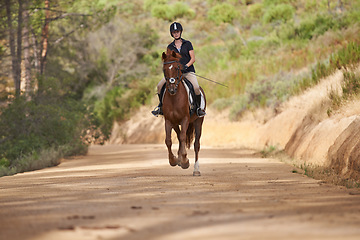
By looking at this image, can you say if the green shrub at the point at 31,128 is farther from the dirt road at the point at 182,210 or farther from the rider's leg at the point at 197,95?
the dirt road at the point at 182,210

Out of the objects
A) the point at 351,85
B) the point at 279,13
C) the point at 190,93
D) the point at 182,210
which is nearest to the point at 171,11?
the point at 279,13

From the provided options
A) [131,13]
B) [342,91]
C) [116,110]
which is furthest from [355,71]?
[131,13]

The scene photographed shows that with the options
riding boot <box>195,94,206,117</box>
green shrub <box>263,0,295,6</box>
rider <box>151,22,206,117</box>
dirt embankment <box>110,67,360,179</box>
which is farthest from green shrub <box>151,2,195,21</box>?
riding boot <box>195,94,206,117</box>

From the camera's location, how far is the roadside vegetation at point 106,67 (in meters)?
24.8

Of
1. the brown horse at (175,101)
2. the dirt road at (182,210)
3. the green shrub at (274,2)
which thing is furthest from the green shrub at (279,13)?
the dirt road at (182,210)

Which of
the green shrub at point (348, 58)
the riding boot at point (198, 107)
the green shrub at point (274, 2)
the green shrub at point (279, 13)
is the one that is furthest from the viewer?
the green shrub at point (274, 2)

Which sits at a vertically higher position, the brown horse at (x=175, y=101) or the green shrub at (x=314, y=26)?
the green shrub at (x=314, y=26)

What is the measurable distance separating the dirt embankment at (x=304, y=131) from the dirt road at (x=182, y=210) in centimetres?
239

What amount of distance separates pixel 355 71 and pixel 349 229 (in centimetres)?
1341

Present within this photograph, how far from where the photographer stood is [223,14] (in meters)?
94.6

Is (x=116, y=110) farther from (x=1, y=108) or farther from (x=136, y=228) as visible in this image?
(x=136, y=228)

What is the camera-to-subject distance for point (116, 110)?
4978 cm

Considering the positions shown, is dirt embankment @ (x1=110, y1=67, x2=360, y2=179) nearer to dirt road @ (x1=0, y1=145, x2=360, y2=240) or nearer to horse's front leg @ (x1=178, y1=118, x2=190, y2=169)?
dirt road @ (x1=0, y1=145, x2=360, y2=240)

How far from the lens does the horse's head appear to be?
1361 centimetres
